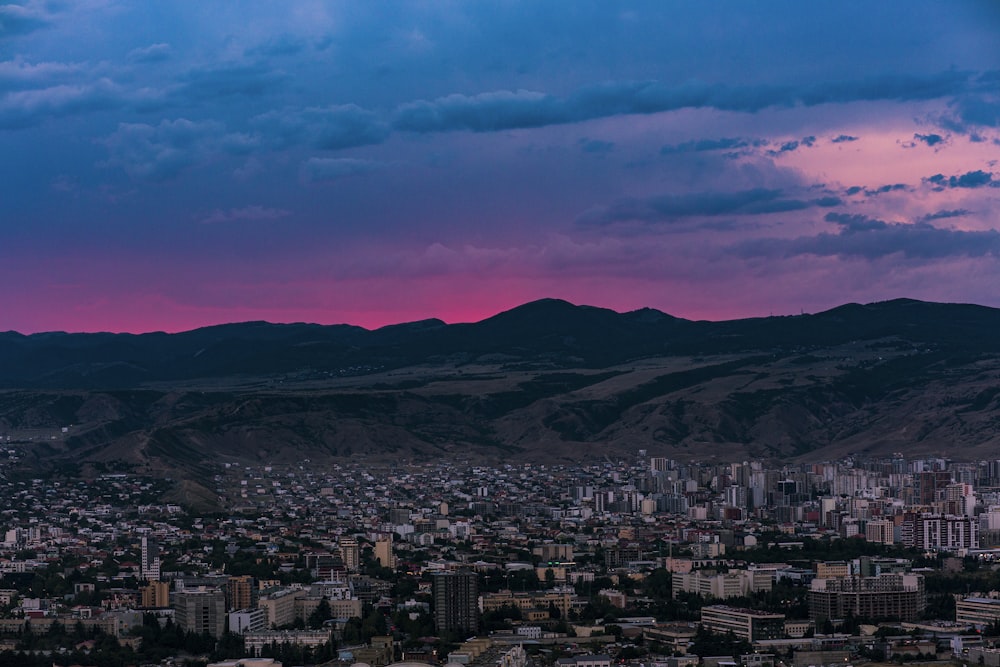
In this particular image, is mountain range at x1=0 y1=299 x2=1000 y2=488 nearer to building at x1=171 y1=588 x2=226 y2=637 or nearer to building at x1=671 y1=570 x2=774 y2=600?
building at x1=671 y1=570 x2=774 y2=600

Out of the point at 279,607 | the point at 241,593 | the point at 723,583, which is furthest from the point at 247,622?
the point at 723,583

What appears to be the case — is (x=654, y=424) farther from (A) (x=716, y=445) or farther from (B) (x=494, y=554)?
(B) (x=494, y=554)

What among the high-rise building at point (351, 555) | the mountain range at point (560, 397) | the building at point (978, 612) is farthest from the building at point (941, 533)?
the mountain range at point (560, 397)

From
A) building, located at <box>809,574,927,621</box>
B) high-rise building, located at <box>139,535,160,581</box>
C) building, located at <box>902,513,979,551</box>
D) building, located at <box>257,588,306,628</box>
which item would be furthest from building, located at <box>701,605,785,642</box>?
building, located at <box>902,513,979,551</box>

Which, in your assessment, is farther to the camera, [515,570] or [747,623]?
[515,570]

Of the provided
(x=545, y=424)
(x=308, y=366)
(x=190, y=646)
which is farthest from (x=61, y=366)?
(x=190, y=646)

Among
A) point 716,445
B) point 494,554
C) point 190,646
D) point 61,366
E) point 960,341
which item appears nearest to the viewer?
point 190,646

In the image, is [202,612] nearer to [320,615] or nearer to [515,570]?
[320,615]
